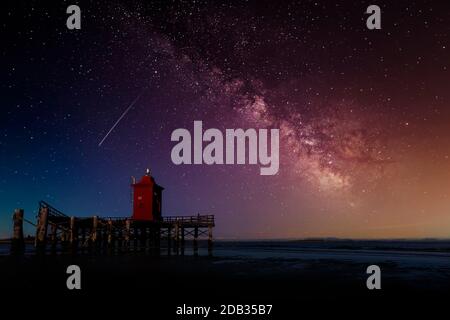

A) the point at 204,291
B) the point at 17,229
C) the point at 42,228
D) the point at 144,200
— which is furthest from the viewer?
the point at 144,200

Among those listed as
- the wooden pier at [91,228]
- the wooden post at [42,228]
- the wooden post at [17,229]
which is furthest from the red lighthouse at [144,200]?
the wooden post at [17,229]

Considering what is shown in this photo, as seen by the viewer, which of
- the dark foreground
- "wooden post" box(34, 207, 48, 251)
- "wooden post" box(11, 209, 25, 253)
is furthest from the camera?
"wooden post" box(11, 209, 25, 253)

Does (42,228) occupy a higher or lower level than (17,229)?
higher

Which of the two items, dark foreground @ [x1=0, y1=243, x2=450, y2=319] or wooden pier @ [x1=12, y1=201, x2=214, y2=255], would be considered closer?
dark foreground @ [x1=0, y1=243, x2=450, y2=319]

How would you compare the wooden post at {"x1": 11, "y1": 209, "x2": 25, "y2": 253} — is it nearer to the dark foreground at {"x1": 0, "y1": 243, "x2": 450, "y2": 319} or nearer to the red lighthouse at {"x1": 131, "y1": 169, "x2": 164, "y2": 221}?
the dark foreground at {"x1": 0, "y1": 243, "x2": 450, "y2": 319}

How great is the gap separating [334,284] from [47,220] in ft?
68.5

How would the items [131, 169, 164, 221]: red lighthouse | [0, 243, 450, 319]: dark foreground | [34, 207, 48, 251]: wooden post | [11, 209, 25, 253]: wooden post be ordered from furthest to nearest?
[131, 169, 164, 221]: red lighthouse, [11, 209, 25, 253]: wooden post, [34, 207, 48, 251]: wooden post, [0, 243, 450, 319]: dark foreground

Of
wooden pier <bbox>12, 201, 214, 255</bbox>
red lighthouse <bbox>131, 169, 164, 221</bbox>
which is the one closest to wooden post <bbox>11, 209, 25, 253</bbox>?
wooden pier <bbox>12, 201, 214, 255</bbox>

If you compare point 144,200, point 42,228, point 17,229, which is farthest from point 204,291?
point 144,200

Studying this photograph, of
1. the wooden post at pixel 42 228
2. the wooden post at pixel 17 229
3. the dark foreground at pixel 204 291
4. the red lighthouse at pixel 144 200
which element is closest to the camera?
the dark foreground at pixel 204 291

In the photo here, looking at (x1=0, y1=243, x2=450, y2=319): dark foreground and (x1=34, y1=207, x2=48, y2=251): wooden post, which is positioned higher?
(x1=34, y1=207, x2=48, y2=251): wooden post

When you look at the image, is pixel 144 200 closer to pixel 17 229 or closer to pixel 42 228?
pixel 42 228

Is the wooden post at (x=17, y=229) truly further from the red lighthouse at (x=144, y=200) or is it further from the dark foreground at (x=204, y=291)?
the red lighthouse at (x=144, y=200)

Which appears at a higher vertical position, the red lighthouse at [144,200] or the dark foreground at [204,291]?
the red lighthouse at [144,200]
